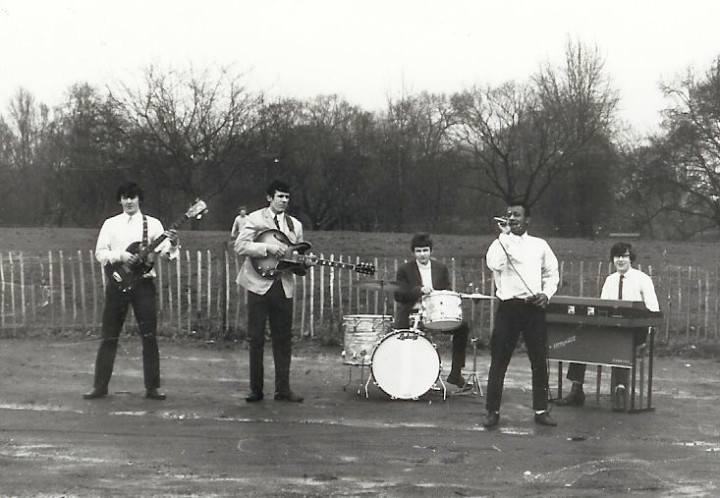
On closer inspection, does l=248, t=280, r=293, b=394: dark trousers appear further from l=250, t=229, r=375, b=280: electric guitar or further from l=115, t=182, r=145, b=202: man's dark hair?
l=115, t=182, r=145, b=202: man's dark hair

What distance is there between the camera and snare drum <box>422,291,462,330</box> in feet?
30.2

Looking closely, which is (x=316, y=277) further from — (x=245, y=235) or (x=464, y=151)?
(x=464, y=151)

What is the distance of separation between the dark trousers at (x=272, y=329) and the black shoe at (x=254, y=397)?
0.03m

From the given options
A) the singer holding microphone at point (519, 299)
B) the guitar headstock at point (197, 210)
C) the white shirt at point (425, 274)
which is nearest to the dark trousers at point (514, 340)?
the singer holding microphone at point (519, 299)

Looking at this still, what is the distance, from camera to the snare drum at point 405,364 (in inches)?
359

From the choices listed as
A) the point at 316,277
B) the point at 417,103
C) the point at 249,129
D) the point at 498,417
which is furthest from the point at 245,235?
the point at 417,103

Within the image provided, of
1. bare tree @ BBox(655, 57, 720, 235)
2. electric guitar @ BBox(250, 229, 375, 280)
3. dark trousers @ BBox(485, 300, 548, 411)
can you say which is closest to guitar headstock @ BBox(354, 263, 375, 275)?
electric guitar @ BBox(250, 229, 375, 280)

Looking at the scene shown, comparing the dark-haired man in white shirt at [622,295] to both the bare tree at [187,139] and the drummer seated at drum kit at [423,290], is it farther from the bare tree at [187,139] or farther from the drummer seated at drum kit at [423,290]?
the bare tree at [187,139]

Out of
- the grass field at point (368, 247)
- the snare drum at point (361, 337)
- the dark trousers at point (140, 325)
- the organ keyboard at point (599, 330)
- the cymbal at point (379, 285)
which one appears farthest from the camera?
the grass field at point (368, 247)

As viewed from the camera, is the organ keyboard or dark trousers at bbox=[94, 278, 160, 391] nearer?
the organ keyboard

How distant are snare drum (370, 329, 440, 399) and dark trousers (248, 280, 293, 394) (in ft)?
2.98

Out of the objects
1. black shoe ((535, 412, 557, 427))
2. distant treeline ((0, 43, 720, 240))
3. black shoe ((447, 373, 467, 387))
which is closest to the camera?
black shoe ((535, 412, 557, 427))

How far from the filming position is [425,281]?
33.2ft

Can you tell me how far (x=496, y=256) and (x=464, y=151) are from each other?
47750 mm
